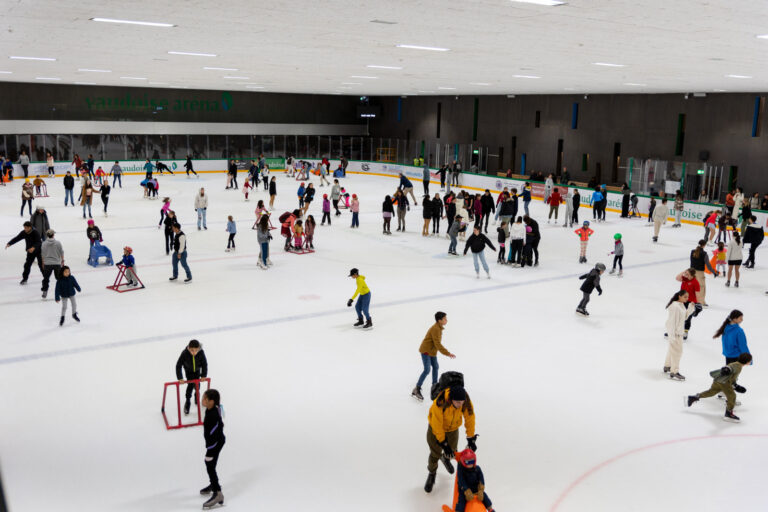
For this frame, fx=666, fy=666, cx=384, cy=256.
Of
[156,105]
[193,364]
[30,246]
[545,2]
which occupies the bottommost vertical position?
[193,364]

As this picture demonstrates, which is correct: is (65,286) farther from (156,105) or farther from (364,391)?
(156,105)

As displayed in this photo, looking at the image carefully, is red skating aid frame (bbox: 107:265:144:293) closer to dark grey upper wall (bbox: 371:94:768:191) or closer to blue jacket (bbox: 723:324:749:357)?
blue jacket (bbox: 723:324:749:357)

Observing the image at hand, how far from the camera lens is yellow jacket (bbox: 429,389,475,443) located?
21.2 feet

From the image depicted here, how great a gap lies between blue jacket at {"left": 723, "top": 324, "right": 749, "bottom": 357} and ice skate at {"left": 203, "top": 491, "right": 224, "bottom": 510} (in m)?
6.46

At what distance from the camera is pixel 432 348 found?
8.58 metres

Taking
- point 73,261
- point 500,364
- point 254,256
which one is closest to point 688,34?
point 500,364

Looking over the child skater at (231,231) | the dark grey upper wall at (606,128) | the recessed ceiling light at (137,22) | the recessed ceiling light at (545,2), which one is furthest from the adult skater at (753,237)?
the recessed ceiling light at (137,22)

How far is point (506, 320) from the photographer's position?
487 inches

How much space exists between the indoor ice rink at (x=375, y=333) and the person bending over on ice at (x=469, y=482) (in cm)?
11

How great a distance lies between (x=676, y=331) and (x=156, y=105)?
40.0 metres

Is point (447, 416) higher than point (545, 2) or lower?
lower

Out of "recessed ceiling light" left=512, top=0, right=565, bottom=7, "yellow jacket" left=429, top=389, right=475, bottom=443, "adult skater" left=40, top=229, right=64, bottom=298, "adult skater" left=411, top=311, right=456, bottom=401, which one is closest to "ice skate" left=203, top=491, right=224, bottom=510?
"yellow jacket" left=429, top=389, right=475, bottom=443

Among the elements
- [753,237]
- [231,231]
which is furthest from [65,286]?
[753,237]

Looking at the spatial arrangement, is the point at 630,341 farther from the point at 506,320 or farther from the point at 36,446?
the point at 36,446
